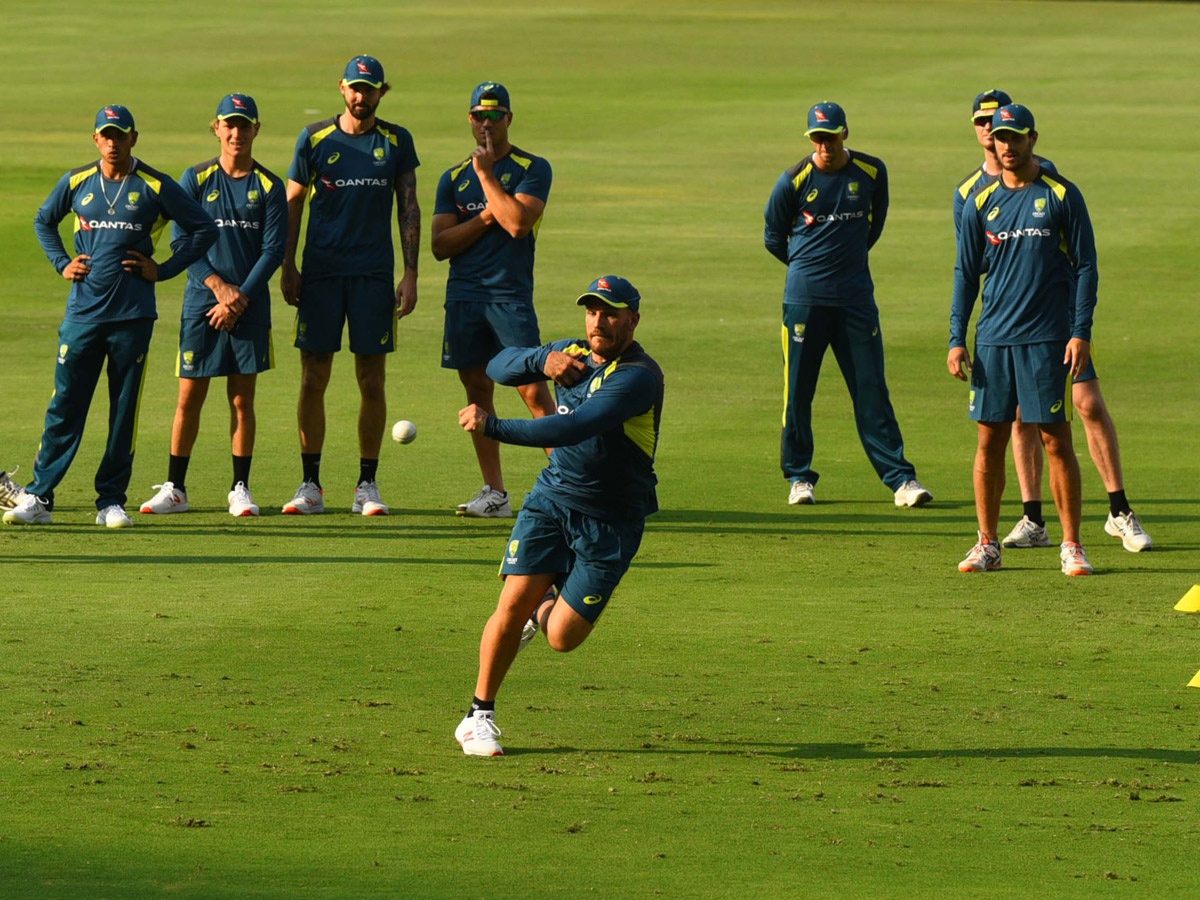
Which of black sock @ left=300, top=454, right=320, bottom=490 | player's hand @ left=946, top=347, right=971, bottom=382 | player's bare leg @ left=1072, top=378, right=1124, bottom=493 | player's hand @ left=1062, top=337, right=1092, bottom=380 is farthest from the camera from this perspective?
black sock @ left=300, top=454, right=320, bottom=490

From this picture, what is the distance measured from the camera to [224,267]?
12.7 metres

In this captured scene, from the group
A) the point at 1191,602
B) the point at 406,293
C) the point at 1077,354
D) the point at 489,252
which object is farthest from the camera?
the point at 406,293

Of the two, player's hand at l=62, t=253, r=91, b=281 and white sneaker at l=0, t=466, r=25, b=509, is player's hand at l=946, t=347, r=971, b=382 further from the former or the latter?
white sneaker at l=0, t=466, r=25, b=509

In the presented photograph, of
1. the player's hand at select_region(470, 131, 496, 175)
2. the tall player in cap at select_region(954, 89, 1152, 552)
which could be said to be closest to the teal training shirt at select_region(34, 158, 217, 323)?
the player's hand at select_region(470, 131, 496, 175)

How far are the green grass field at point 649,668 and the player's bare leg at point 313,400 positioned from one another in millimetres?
519

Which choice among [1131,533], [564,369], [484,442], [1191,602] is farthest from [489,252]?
[1191,602]

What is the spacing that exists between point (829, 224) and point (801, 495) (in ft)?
5.93

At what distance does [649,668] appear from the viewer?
925 cm

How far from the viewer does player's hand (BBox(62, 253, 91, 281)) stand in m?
12.0

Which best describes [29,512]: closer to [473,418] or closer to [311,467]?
[311,467]

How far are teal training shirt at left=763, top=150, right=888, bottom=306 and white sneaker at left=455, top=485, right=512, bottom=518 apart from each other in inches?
95.7

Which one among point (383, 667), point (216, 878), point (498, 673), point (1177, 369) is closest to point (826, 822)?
point (498, 673)

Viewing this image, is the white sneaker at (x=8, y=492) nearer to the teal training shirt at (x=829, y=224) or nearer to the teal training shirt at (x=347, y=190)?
the teal training shirt at (x=347, y=190)

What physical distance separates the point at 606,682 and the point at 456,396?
26.9 ft
